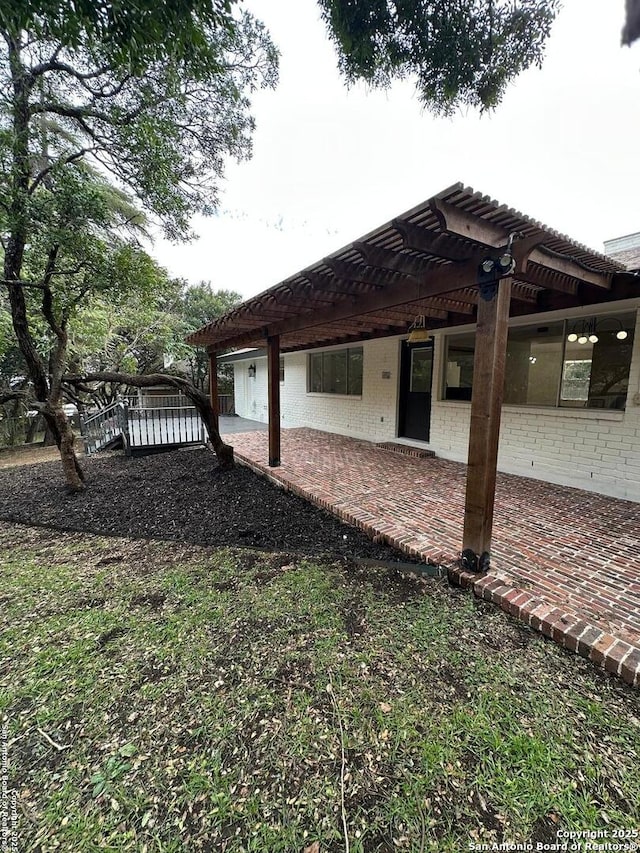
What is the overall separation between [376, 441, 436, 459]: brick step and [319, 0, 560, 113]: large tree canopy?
5452 millimetres

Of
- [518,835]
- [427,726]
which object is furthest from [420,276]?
[518,835]

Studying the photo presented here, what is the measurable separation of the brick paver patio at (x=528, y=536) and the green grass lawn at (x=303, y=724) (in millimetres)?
181

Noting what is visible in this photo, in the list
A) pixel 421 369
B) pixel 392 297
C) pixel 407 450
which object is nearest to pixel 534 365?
pixel 421 369

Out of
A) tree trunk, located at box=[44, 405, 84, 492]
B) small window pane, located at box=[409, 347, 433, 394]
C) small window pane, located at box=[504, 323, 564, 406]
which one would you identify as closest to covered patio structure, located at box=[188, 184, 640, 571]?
small window pane, located at box=[504, 323, 564, 406]

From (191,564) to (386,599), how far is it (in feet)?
6.02

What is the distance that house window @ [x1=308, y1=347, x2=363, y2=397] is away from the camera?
28.2ft

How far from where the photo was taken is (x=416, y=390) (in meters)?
6.97

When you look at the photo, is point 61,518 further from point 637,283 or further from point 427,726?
point 637,283

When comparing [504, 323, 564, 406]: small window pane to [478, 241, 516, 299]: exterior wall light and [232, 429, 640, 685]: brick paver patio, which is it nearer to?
[232, 429, 640, 685]: brick paver patio

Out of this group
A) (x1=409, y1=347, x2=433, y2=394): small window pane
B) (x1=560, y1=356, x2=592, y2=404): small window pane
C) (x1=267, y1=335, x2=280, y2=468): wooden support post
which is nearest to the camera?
(x1=560, y1=356, x2=592, y2=404): small window pane

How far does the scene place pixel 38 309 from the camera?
606 cm

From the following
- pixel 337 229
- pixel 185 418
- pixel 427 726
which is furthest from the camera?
pixel 337 229

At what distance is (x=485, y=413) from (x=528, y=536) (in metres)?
1.59

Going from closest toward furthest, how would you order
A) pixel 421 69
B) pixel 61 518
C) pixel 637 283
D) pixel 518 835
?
1. pixel 518 835
2. pixel 637 283
3. pixel 61 518
4. pixel 421 69
